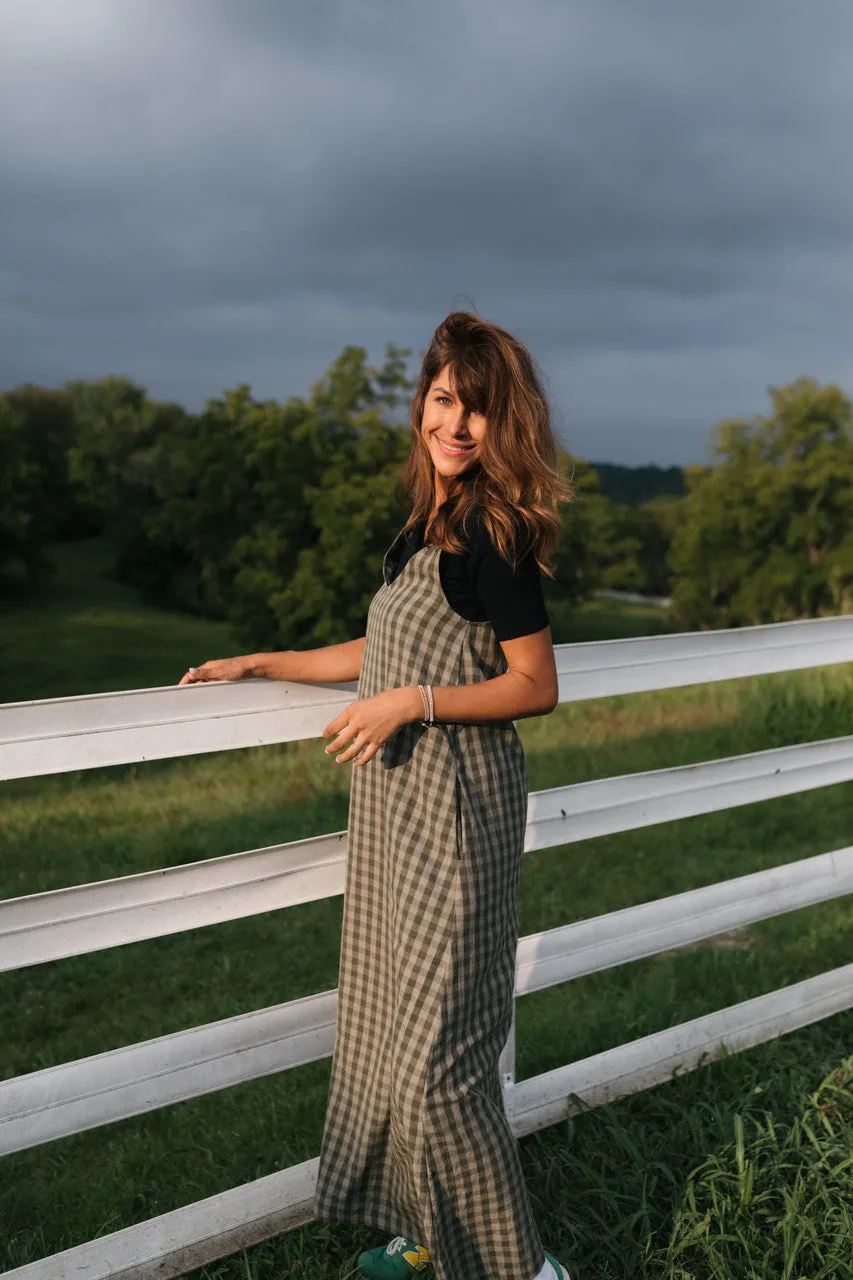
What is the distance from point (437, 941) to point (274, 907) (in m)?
0.33

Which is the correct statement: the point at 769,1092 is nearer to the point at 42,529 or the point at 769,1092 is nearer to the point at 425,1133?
the point at 425,1133

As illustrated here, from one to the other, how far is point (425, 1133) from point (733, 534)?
1566 centimetres

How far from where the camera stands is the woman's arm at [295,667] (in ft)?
6.27

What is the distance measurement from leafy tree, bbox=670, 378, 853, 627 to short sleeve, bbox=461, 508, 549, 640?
14289 millimetres

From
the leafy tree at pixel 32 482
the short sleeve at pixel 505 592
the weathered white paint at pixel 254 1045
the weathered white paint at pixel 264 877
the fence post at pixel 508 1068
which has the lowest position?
the fence post at pixel 508 1068

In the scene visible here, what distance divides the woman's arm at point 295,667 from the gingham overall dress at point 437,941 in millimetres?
57

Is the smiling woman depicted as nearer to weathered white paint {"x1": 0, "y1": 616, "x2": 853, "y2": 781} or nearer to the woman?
the woman

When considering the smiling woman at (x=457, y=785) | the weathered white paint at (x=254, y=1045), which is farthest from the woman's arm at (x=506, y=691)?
the weathered white paint at (x=254, y=1045)

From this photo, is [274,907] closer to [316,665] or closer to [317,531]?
[316,665]

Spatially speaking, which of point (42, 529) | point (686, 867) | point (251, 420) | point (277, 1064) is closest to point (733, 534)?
point (251, 420)

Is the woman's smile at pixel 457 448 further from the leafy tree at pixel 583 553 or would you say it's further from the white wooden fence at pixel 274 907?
the leafy tree at pixel 583 553

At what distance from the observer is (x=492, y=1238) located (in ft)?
6.25

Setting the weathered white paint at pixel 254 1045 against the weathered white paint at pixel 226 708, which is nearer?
the weathered white paint at pixel 226 708

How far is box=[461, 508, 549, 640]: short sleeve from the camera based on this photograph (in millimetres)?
1727
